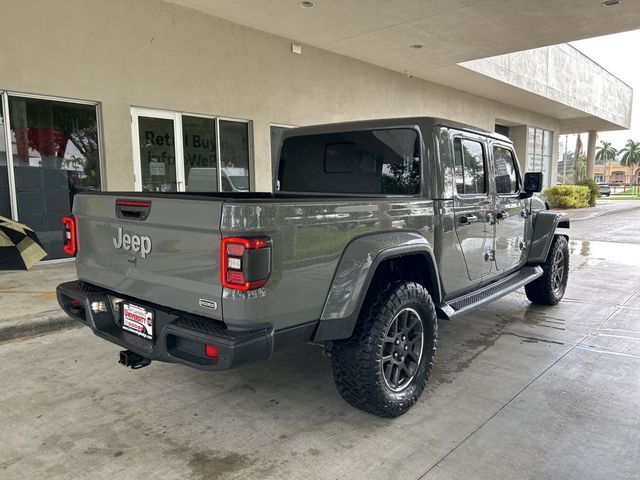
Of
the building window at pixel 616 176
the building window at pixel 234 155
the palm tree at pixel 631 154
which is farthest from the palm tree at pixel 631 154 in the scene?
the building window at pixel 234 155

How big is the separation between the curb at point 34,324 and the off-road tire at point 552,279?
16.4 ft

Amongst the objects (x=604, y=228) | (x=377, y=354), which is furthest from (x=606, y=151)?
(x=377, y=354)

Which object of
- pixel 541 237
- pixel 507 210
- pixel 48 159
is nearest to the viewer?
pixel 507 210

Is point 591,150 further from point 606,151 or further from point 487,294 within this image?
point 606,151

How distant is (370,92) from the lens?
12.6 m

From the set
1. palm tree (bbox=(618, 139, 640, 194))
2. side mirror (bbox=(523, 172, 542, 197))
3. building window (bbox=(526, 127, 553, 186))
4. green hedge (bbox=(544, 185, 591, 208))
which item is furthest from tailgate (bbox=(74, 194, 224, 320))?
palm tree (bbox=(618, 139, 640, 194))

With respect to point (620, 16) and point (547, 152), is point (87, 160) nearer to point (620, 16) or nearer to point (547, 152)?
point (620, 16)

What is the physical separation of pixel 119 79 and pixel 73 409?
20.1ft

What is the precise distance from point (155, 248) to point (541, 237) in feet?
13.8

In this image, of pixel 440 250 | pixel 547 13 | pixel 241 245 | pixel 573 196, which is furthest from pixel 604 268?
pixel 573 196

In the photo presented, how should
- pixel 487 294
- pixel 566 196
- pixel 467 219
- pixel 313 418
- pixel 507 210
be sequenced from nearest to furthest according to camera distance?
pixel 313 418
pixel 467 219
pixel 487 294
pixel 507 210
pixel 566 196

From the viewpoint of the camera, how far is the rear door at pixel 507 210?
14.4 feet

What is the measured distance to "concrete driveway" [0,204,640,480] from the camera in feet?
8.28

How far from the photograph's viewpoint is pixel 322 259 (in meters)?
2.59
